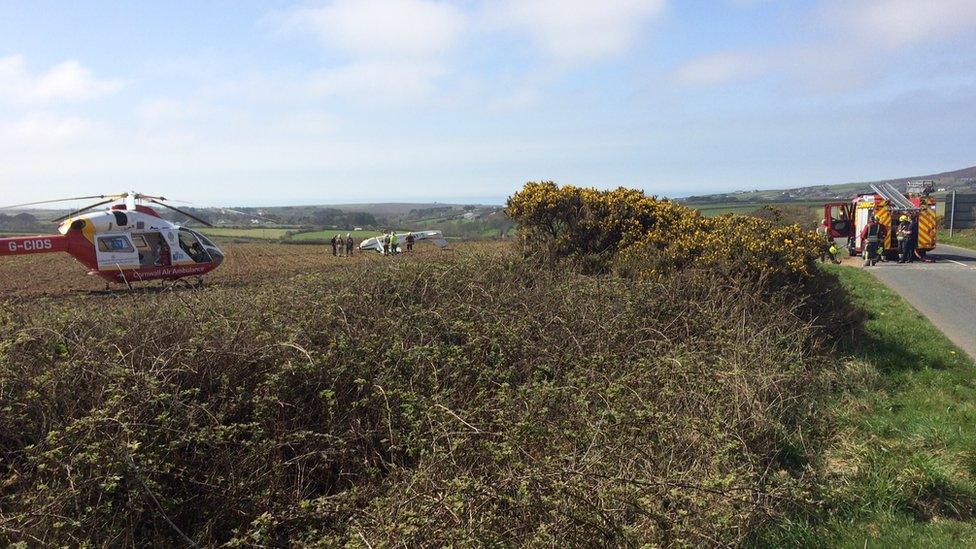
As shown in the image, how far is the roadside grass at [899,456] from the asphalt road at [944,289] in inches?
52.3

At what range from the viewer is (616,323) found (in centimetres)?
614

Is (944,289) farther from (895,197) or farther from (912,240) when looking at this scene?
(895,197)

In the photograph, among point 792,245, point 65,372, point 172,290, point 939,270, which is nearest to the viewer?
point 65,372

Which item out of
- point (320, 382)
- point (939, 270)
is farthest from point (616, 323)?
point (939, 270)

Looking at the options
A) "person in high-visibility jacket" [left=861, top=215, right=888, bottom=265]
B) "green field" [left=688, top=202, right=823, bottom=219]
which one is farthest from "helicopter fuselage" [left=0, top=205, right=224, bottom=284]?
"person in high-visibility jacket" [left=861, top=215, right=888, bottom=265]

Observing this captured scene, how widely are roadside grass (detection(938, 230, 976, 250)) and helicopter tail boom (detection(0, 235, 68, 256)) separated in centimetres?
3370

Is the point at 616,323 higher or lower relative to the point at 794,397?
higher

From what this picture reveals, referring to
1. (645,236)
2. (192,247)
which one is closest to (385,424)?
(645,236)

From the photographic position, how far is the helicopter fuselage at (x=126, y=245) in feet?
51.8

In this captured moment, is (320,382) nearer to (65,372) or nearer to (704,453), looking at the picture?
(65,372)

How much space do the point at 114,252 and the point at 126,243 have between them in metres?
0.40

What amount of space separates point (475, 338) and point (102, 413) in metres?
2.97

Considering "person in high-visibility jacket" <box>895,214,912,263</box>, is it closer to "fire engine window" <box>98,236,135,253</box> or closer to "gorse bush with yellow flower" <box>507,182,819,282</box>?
"gorse bush with yellow flower" <box>507,182,819,282</box>

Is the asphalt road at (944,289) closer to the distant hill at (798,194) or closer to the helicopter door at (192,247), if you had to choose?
the distant hill at (798,194)
